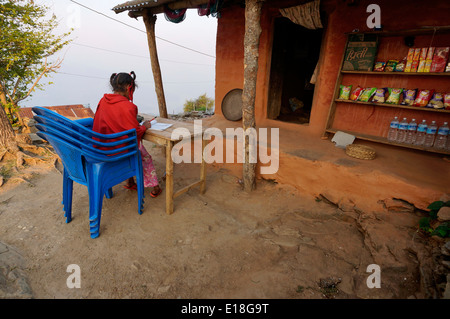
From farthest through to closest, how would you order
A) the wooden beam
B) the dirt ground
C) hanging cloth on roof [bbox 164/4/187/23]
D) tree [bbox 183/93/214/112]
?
1. tree [bbox 183/93/214/112]
2. hanging cloth on roof [bbox 164/4/187/23]
3. the wooden beam
4. the dirt ground

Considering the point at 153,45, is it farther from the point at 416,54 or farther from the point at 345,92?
the point at 416,54

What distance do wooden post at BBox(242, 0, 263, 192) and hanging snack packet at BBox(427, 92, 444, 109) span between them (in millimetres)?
2371

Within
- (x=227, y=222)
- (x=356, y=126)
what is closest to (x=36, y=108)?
(x=227, y=222)

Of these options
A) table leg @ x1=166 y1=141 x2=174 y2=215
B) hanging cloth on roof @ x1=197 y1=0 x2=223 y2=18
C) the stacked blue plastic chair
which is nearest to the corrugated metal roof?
hanging cloth on roof @ x1=197 y1=0 x2=223 y2=18

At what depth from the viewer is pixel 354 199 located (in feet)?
9.63

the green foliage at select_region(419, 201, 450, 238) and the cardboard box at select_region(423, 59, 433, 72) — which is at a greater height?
the cardboard box at select_region(423, 59, 433, 72)

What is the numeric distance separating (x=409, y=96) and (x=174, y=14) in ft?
14.8

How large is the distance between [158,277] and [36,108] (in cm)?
173

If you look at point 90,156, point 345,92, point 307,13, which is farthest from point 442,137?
point 90,156

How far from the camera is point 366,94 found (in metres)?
3.57

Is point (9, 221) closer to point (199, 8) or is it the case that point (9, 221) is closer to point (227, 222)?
point (227, 222)

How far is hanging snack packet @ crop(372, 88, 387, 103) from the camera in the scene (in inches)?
136

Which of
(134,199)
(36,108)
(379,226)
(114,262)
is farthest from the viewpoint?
(134,199)

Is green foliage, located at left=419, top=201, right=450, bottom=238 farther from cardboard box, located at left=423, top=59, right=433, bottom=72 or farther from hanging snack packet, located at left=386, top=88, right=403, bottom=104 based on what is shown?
cardboard box, located at left=423, top=59, right=433, bottom=72
